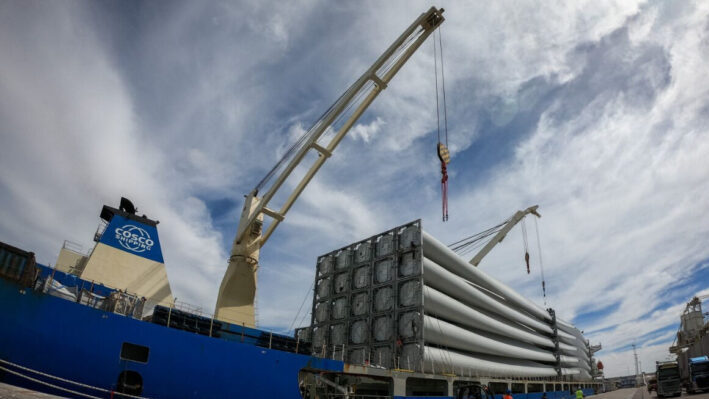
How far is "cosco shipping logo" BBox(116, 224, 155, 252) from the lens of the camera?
25.2m

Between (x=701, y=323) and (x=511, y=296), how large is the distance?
41.2 m

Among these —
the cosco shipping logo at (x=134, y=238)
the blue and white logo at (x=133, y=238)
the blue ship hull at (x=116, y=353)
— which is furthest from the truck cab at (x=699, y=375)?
the cosco shipping logo at (x=134, y=238)

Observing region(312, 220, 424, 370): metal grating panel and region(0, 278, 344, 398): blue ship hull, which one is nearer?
region(0, 278, 344, 398): blue ship hull

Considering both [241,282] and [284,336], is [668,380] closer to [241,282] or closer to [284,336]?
[284,336]

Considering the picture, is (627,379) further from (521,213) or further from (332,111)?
(332,111)

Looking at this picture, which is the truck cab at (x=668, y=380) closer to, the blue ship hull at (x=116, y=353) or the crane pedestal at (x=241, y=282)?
the blue ship hull at (x=116, y=353)

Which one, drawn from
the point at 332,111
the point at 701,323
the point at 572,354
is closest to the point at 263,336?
the point at 332,111

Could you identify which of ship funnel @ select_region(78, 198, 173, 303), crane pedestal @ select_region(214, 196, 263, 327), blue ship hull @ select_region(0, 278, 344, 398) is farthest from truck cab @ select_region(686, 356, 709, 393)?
ship funnel @ select_region(78, 198, 173, 303)

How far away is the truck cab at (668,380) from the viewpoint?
3033cm

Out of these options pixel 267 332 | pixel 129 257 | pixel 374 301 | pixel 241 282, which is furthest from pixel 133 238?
pixel 374 301

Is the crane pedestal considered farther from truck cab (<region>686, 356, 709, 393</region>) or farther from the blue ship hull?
truck cab (<region>686, 356, 709, 393</region>)

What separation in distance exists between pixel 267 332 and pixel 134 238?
1309cm

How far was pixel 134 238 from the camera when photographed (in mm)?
25766

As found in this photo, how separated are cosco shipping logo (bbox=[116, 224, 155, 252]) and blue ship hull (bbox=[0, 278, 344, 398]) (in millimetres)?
12943
